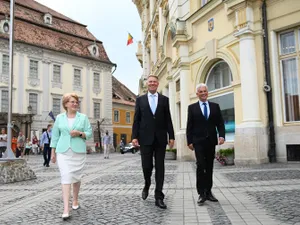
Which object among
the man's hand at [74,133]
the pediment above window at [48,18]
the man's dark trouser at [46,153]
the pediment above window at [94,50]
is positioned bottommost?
the man's dark trouser at [46,153]

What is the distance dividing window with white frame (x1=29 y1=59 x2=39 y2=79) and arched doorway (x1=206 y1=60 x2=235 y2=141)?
24843 millimetres

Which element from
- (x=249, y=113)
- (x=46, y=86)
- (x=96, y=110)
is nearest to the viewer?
(x=249, y=113)

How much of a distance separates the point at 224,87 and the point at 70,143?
9708mm

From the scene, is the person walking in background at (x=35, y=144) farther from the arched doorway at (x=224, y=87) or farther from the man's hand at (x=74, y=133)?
the man's hand at (x=74, y=133)

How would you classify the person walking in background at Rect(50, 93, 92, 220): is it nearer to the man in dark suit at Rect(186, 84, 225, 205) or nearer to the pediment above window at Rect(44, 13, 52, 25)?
the man in dark suit at Rect(186, 84, 225, 205)

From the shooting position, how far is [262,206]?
4.80 m

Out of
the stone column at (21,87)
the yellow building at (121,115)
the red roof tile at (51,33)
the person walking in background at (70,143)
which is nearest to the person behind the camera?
the person walking in background at (70,143)

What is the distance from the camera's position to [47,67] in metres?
36.1

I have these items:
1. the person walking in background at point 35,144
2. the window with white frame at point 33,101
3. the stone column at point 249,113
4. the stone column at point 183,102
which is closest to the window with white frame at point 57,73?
the window with white frame at point 33,101

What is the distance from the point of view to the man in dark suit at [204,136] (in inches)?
210

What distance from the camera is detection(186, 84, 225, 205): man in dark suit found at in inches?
210

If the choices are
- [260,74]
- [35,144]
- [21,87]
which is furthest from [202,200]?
[21,87]

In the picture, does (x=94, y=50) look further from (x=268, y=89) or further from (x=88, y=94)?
(x=268, y=89)

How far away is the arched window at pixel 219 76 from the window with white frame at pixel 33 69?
81.5 feet
